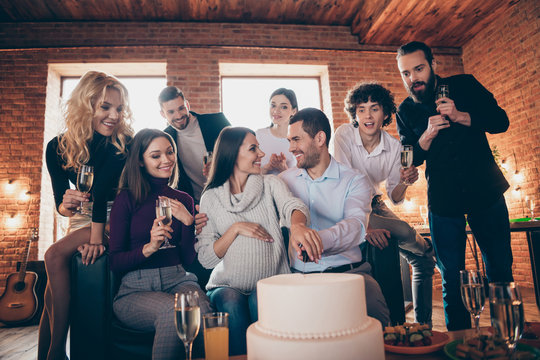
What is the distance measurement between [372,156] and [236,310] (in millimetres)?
1364

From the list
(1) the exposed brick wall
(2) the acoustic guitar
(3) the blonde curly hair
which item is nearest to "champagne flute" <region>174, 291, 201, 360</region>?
(3) the blonde curly hair

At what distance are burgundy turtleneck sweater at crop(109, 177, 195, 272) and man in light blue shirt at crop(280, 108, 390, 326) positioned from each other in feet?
1.99

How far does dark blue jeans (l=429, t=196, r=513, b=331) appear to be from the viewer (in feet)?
5.97

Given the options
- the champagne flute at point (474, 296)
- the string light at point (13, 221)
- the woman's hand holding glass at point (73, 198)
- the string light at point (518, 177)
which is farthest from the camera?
the string light at point (518, 177)

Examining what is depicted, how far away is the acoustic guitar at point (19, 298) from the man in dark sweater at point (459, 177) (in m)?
4.09

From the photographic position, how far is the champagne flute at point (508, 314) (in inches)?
30.9

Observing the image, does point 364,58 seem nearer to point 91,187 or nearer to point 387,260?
point 387,260

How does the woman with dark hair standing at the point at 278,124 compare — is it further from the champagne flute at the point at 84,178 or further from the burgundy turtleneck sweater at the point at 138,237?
the champagne flute at the point at 84,178

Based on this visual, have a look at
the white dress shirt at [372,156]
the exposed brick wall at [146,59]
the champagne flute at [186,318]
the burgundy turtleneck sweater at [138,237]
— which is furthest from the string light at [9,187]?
the champagne flute at [186,318]

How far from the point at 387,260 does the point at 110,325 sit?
1411 mm

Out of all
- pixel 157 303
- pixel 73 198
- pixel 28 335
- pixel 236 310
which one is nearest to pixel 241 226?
pixel 236 310

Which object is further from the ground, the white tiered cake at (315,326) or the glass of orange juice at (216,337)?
the white tiered cake at (315,326)

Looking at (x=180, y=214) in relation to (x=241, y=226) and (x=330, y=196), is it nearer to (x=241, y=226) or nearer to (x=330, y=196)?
(x=241, y=226)

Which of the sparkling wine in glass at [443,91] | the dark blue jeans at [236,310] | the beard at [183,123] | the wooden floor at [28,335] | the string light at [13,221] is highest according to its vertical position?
the beard at [183,123]
